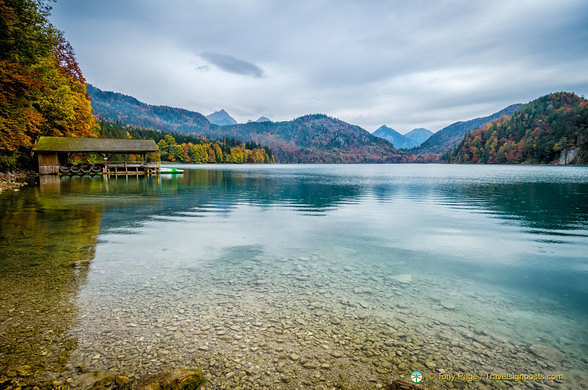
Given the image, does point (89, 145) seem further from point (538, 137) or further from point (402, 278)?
point (538, 137)

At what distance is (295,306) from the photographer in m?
5.37

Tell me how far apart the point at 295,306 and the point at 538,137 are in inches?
6984

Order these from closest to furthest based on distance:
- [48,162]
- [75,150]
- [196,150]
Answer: [75,150] < [48,162] < [196,150]

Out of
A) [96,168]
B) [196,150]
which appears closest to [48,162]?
[96,168]

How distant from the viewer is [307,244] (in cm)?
1007

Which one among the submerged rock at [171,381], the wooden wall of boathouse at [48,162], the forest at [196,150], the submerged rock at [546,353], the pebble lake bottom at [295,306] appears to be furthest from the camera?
the forest at [196,150]

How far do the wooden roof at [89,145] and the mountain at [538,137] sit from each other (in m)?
149

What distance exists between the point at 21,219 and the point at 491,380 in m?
17.0

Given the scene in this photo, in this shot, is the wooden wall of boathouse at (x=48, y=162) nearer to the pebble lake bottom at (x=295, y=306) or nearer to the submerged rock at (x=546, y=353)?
the pebble lake bottom at (x=295, y=306)

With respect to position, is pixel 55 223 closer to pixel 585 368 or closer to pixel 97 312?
pixel 97 312

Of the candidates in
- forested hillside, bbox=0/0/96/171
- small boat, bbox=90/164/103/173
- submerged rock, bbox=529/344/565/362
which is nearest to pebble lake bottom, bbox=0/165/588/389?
submerged rock, bbox=529/344/565/362

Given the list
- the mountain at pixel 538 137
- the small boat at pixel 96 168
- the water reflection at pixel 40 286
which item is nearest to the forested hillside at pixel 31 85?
the small boat at pixel 96 168

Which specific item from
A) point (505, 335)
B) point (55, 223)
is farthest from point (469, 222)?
point (55, 223)

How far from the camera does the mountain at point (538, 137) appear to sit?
116812 mm
